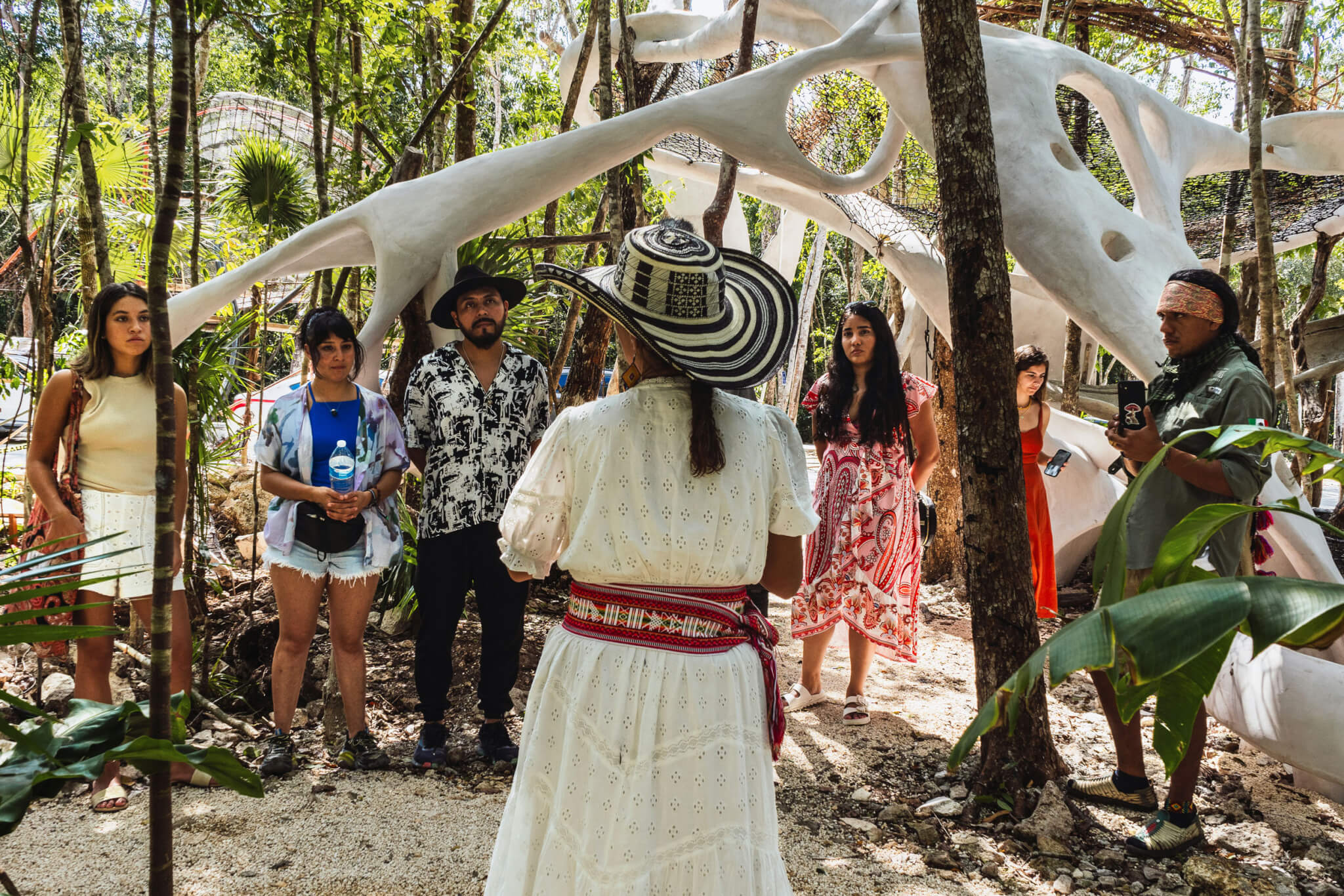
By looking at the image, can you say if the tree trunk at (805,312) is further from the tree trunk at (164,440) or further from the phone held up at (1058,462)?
the tree trunk at (164,440)

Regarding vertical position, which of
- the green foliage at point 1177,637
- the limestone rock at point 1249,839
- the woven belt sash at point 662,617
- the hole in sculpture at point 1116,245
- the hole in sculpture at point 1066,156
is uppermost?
the hole in sculpture at point 1066,156

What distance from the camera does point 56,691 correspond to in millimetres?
3771

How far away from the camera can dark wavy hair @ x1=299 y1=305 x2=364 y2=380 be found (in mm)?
3258

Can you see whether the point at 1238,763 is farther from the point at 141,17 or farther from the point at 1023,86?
the point at 141,17

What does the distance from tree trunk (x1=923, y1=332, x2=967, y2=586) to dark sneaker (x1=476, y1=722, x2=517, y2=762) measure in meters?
3.81

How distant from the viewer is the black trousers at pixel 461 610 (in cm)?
333

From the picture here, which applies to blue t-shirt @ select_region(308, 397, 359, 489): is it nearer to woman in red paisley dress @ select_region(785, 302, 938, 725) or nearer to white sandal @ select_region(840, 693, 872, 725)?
woman in red paisley dress @ select_region(785, 302, 938, 725)

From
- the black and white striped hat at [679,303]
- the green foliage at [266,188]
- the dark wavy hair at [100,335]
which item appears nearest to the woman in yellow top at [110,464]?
the dark wavy hair at [100,335]

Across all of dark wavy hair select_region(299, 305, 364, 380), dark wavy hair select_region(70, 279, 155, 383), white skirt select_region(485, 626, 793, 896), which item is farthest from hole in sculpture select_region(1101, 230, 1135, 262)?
dark wavy hair select_region(70, 279, 155, 383)

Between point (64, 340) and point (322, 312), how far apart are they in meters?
3.20

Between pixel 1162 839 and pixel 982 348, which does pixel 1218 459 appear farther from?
pixel 1162 839

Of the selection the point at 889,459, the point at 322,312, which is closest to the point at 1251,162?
the point at 889,459

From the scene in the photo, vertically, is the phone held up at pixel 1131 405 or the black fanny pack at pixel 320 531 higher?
the phone held up at pixel 1131 405

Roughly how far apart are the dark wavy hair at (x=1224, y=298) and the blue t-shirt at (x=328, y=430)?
2688 mm
